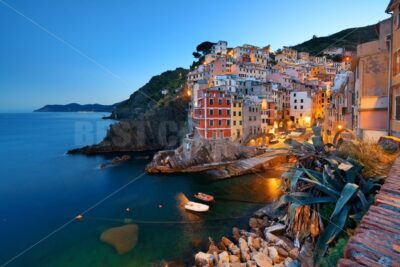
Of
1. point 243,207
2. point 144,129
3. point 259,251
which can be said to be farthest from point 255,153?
point 144,129

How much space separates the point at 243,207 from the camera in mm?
15812

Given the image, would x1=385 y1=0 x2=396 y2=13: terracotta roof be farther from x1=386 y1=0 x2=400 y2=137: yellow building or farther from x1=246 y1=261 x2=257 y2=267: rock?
x1=246 y1=261 x2=257 y2=267: rock

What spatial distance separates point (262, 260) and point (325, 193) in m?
4.12

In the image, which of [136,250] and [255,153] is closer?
[136,250]

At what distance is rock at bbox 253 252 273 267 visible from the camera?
8234mm

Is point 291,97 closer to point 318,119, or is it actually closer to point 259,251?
point 318,119

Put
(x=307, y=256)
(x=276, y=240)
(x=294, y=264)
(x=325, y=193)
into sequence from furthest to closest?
(x=276, y=240) → (x=294, y=264) → (x=307, y=256) → (x=325, y=193)

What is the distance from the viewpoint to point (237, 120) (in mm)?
30766

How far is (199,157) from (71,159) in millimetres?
23115

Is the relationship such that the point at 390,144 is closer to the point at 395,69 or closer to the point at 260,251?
the point at 395,69

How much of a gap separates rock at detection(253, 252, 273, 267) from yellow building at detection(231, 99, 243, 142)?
72.6 feet

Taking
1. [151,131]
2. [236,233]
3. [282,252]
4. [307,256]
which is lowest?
[236,233]

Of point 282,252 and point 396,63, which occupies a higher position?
point 396,63

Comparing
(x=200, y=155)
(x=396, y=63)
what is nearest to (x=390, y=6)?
(x=396, y=63)
